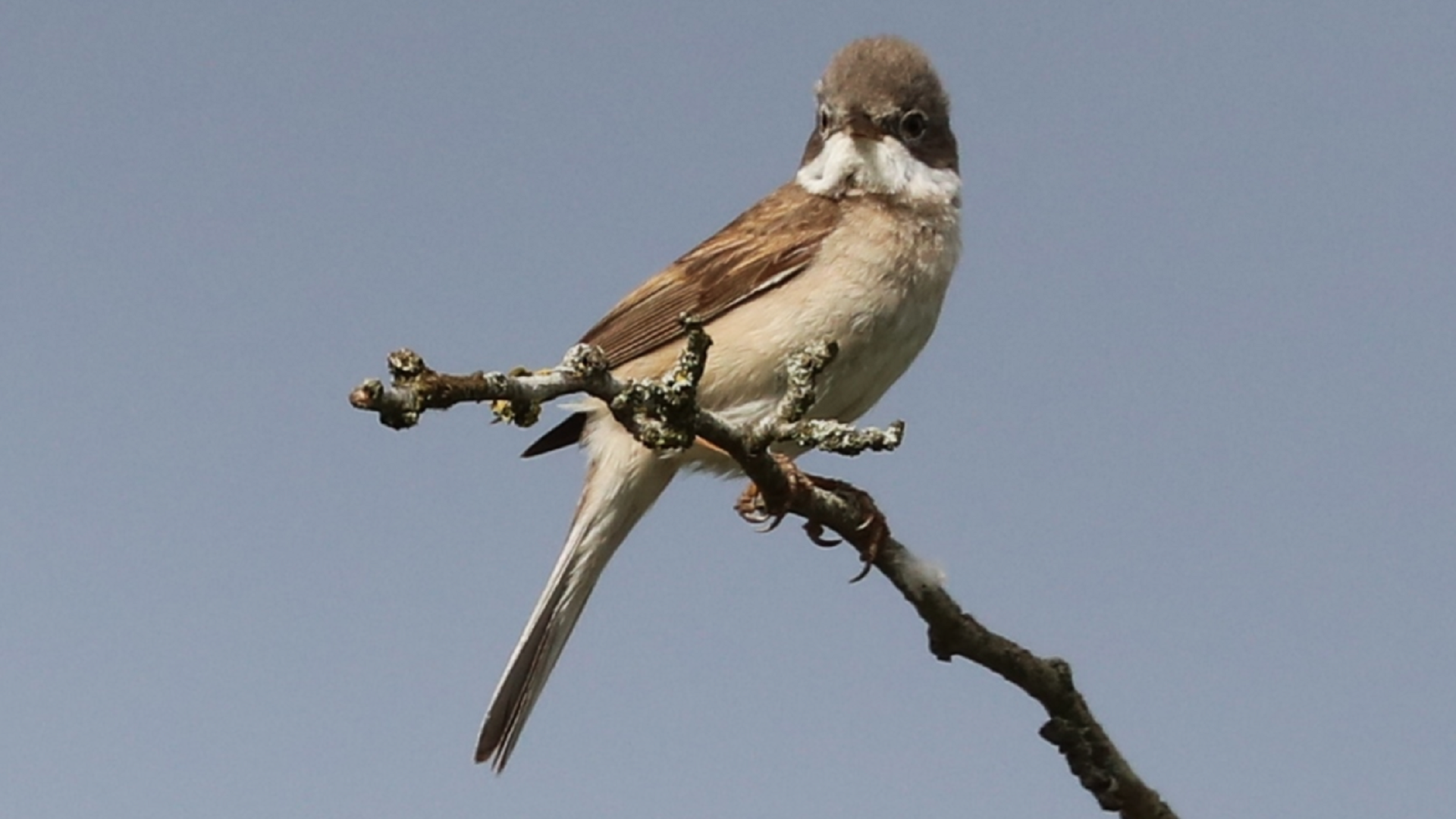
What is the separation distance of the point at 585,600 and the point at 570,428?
29.5 inches

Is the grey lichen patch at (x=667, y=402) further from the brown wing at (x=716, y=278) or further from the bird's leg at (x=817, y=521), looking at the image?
the brown wing at (x=716, y=278)

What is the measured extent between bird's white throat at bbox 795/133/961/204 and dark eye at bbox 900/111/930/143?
96 millimetres

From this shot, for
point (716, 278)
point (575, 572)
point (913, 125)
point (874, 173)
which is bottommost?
point (575, 572)

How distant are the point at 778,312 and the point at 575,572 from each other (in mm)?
1366

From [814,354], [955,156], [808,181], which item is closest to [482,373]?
[814,354]

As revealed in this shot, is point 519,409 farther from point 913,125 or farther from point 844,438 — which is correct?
point 913,125

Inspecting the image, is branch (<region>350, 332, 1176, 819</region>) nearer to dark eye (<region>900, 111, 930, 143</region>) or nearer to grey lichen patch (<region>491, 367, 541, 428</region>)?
grey lichen patch (<region>491, 367, 541, 428</region>)

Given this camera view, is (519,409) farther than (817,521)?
No

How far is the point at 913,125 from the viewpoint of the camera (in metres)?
7.78

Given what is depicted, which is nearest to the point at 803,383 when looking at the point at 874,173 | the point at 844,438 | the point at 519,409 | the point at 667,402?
the point at 844,438

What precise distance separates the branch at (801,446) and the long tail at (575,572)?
28.6 inches

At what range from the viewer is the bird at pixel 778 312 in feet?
21.3

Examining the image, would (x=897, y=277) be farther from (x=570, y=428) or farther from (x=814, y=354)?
(x=814, y=354)

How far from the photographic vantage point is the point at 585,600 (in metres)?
6.93
